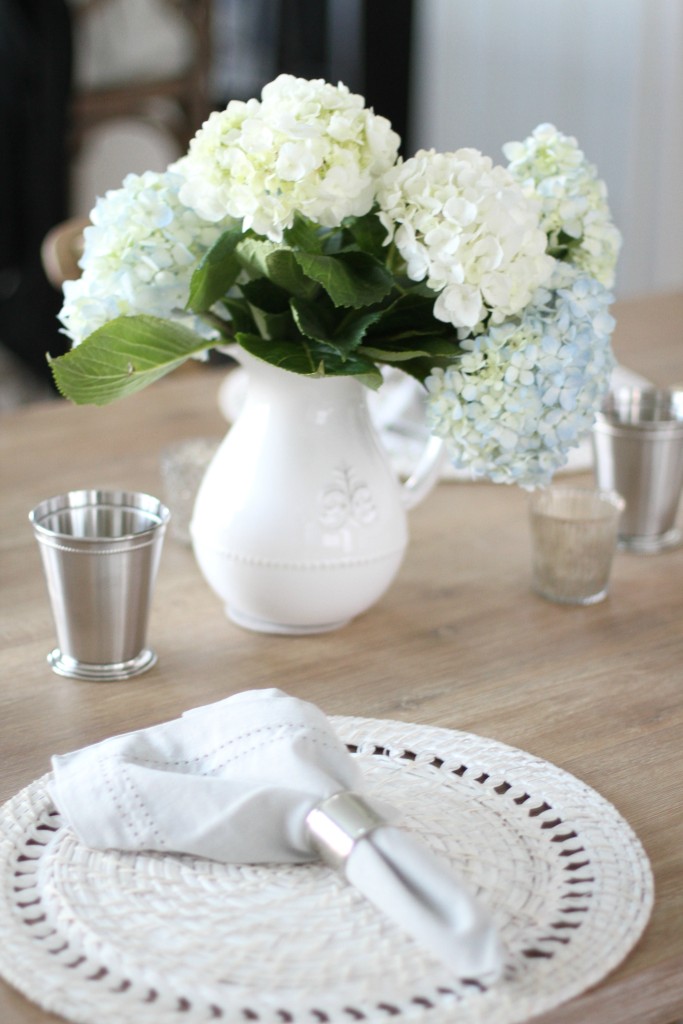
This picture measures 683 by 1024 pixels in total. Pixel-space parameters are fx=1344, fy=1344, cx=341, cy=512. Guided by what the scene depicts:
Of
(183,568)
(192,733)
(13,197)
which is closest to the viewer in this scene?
(192,733)

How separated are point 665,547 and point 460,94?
11.5ft

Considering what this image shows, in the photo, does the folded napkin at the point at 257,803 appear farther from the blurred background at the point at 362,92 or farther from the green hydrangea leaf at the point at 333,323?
the blurred background at the point at 362,92

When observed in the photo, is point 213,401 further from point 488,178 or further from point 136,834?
point 136,834

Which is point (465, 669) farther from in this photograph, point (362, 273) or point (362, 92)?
point (362, 92)

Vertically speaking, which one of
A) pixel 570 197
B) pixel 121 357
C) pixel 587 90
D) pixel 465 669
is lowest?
pixel 465 669

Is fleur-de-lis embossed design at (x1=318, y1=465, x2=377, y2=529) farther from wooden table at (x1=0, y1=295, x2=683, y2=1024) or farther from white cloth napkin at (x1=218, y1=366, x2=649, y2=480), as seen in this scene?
white cloth napkin at (x1=218, y1=366, x2=649, y2=480)

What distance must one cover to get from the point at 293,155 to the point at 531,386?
22cm

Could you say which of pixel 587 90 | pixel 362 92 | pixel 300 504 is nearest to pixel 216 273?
pixel 300 504

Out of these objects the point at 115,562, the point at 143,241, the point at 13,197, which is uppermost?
the point at 143,241

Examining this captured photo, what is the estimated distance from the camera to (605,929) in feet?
2.27

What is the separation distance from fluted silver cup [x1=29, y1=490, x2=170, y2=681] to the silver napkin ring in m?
0.30

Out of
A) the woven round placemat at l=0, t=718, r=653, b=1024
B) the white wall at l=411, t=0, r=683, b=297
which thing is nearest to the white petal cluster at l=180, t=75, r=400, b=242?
the woven round placemat at l=0, t=718, r=653, b=1024

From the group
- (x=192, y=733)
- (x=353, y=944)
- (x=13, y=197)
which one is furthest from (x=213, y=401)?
(x=13, y=197)

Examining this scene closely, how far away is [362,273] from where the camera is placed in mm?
952
